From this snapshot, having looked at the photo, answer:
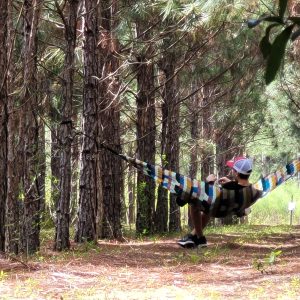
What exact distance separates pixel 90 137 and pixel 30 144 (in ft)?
2.48

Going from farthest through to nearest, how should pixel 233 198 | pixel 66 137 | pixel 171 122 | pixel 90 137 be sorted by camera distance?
pixel 171 122 < pixel 90 137 < pixel 66 137 < pixel 233 198

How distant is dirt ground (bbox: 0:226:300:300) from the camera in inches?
136

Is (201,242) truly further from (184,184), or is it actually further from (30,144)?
(30,144)

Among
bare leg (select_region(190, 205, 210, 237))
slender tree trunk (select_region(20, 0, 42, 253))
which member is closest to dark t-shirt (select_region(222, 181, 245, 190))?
bare leg (select_region(190, 205, 210, 237))

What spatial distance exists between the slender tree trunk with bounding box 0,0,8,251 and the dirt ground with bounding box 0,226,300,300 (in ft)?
A: 1.78

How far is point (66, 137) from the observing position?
644 cm

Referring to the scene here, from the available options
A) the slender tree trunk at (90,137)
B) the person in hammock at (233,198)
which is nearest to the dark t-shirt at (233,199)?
the person in hammock at (233,198)

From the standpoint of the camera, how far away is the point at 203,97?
14.6 m

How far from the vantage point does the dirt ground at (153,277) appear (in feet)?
11.3

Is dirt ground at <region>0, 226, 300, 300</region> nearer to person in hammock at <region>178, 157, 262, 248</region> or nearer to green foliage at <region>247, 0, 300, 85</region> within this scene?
person in hammock at <region>178, 157, 262, 248</region>

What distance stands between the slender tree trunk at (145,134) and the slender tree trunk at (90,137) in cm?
257

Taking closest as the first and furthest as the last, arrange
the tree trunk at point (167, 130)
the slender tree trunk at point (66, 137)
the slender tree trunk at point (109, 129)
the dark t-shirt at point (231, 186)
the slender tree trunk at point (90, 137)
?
1. the dark t-shirt at point (231, 186)
2. the slender tree trunk at point (66, 137)
3. the slender tree trunk at point (90, 137)
4. the slender tree trunk at point (109, 129)
5. the tree trunk at point (167, 130)

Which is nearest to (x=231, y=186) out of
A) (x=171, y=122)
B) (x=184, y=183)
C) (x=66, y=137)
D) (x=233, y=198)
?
(x=233, y=198)

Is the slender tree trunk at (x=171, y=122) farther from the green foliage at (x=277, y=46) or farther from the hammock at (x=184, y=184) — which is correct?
the green foliage at (x=277, y=46)
